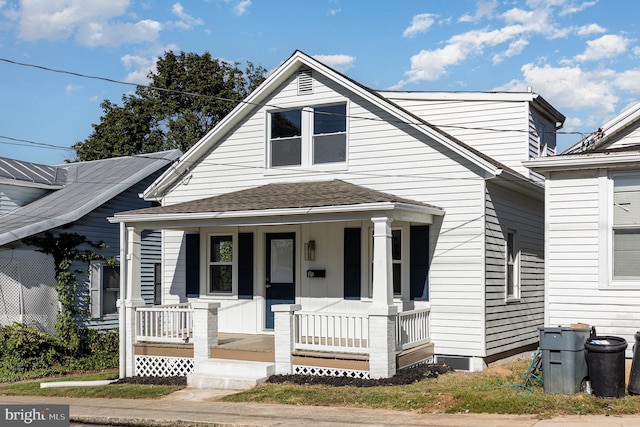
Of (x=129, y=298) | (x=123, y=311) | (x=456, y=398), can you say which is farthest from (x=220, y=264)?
(x=456, y=398)

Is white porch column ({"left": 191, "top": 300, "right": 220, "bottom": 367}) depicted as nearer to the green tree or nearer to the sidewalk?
the sidewalk

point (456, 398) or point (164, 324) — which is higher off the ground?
point (164, 324)

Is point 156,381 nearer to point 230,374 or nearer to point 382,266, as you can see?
point 230,374

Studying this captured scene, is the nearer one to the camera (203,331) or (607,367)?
(607,367)

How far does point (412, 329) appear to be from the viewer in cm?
1387

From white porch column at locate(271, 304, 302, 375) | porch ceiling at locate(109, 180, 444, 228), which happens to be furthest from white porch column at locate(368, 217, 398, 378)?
white porch column at locate(271, 304, 302, 375)

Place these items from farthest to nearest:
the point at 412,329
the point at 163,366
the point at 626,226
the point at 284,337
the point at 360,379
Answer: the point at 163,366 < the point at 412,329 < the point at 284,337 < the point at 360,379 < the point at 626,226

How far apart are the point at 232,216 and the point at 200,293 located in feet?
11.4

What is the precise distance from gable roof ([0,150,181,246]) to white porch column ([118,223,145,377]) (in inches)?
138

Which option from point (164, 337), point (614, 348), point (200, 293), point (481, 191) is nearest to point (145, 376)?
point (164, 337)

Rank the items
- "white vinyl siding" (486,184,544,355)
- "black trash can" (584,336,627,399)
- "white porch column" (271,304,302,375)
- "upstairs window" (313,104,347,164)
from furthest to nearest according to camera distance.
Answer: "upstairs window" (313,104,347,164) → "white vinyl siding" (486,184,544,355) → "white porch column" (271,304,302,375) → "black trash can" (584,336,627,399)

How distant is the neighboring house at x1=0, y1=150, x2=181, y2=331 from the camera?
17656mm

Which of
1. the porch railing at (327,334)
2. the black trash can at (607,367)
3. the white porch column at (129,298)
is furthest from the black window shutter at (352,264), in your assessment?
the black trash can at (607,367)

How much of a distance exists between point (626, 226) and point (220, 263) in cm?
884
